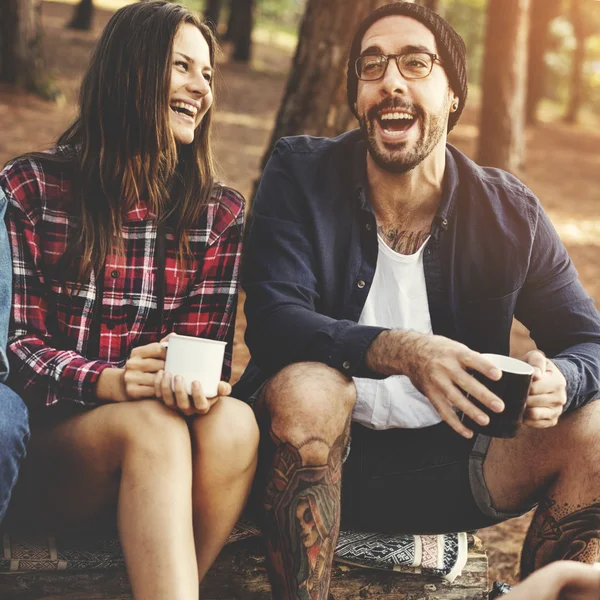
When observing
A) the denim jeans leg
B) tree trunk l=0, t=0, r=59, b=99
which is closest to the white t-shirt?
the denim jeans leg

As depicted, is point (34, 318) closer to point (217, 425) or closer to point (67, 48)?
point (217, 425)

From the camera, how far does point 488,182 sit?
3.21 meters

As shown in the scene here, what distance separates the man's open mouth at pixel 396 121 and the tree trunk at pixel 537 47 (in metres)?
15.8

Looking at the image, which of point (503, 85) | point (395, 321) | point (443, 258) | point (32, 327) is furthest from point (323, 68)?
point (503, 85)

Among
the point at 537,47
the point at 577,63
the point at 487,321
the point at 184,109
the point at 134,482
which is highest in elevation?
the point at 537,47

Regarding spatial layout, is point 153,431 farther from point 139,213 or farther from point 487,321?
point 487,321

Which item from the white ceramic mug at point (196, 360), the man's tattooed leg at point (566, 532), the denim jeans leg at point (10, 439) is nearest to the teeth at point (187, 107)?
the white ceramic mug at point (196, 360)

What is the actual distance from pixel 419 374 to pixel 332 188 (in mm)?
914

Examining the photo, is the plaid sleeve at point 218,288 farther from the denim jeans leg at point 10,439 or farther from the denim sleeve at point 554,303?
the denim sleeve at point 554,303

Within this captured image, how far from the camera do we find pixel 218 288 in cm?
294

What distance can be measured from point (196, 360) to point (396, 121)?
4.15ft

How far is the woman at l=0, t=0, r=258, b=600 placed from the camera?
2395 millimetres

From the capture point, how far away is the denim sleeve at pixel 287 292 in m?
2.65

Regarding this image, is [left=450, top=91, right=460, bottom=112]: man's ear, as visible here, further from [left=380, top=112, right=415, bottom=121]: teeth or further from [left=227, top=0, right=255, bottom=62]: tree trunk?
[left=227, top=0, right=255, bottom=62]: tree trunk
